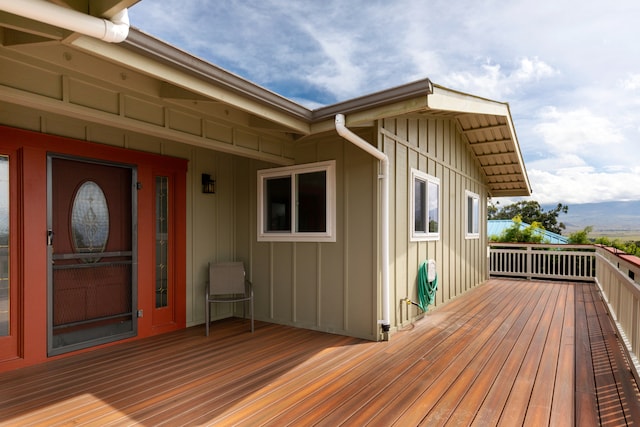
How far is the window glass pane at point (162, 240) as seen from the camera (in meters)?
4.21

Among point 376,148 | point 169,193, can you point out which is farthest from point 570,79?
point 169,193

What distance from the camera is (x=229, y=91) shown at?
9.11ft

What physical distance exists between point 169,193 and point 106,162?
0.81 m

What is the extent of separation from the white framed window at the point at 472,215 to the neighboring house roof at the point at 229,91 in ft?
8.04

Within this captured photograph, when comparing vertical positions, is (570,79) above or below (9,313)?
above

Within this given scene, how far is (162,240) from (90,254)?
2.65 ft

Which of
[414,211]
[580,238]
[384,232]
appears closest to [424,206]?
[414,211]

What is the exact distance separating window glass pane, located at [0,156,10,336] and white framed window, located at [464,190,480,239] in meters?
7.15

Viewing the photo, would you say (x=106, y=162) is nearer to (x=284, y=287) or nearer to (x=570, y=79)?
(x=284, y=287)

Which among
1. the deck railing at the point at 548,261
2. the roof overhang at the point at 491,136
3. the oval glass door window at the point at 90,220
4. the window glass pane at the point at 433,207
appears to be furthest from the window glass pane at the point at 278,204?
the deck railing at the point at 548,261

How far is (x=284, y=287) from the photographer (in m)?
4.64

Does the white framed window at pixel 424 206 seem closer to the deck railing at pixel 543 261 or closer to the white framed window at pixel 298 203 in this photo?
the white framed window at pixel 298 203

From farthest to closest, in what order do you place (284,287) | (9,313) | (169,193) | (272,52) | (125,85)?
1. (272,52)
2. (284,287)
3. (169,193)
4. (9,313)
5. (125,85)

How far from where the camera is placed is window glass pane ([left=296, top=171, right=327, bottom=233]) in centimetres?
432
